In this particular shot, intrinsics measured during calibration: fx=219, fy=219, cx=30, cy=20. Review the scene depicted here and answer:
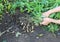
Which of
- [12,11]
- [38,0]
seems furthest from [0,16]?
[38,0]

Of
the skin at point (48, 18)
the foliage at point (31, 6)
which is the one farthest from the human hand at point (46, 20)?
the foliage at point (31, 6)

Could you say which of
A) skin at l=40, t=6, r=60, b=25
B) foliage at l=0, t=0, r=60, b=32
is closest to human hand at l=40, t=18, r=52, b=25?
skin at l=40, t=6, r=60, b=25

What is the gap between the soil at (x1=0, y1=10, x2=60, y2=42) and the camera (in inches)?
116

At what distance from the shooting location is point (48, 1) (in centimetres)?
335

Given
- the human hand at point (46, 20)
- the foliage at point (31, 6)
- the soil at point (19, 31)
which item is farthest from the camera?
the foliage at point (31, 6)

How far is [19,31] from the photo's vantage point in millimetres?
3064

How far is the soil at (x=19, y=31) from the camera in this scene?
2.95 metres

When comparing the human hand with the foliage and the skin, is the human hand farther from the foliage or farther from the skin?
the foliage

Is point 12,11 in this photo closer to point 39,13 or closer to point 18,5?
point 18,5

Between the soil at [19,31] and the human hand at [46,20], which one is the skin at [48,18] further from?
the soil at [19,31]

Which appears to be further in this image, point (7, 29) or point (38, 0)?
point (38, 0)

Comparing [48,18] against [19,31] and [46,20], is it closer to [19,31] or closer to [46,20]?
[46,20]

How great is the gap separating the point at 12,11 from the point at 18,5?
0.44ft

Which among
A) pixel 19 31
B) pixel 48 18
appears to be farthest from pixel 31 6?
pixel 19 31
